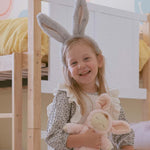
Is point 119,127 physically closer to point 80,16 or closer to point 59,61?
point 80,16

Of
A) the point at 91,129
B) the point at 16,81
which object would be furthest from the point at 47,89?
the point at 91,129

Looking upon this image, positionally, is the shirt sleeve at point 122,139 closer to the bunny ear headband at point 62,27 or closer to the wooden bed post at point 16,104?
the bunny ear headband at point 62,27

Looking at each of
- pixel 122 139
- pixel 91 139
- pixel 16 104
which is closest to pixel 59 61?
pixel 16 104

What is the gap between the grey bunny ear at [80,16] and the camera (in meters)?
1.38

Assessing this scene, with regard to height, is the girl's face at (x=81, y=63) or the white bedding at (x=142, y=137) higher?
the girl's face at (x=81, y=63)

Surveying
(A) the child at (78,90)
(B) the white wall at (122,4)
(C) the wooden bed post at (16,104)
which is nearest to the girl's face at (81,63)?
(A) the child at (78,90)

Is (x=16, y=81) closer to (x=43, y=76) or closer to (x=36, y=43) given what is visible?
(x=36, y=43)

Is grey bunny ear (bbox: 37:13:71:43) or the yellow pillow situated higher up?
the yellow pillow

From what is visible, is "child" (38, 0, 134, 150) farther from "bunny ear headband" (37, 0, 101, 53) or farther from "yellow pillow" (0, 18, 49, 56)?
"yellow pillow" (0, 18, 49, 56)

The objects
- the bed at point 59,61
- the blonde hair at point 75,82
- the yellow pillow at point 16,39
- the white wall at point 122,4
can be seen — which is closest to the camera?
the blonde hair at point 75,82

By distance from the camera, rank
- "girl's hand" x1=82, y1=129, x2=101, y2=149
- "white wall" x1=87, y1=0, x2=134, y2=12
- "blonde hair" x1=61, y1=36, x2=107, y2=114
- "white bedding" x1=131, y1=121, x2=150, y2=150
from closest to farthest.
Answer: "girl's hand" x1=82, y1=129, x2=101, y2=149 → "blonde hair" x1=61, y1=36, x2=107, y2=114 → "white bedding" x1=131, y1=121, x2=150, y2=150 → "white wall" x1=87, y1=0, x2=134, y2=12

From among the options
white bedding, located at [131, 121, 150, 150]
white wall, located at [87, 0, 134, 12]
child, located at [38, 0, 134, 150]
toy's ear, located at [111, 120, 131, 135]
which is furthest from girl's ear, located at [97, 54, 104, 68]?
white wall, located at [87, 0, 134, 12]

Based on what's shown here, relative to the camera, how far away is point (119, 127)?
133cm

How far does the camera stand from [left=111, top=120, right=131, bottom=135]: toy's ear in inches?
51.8
